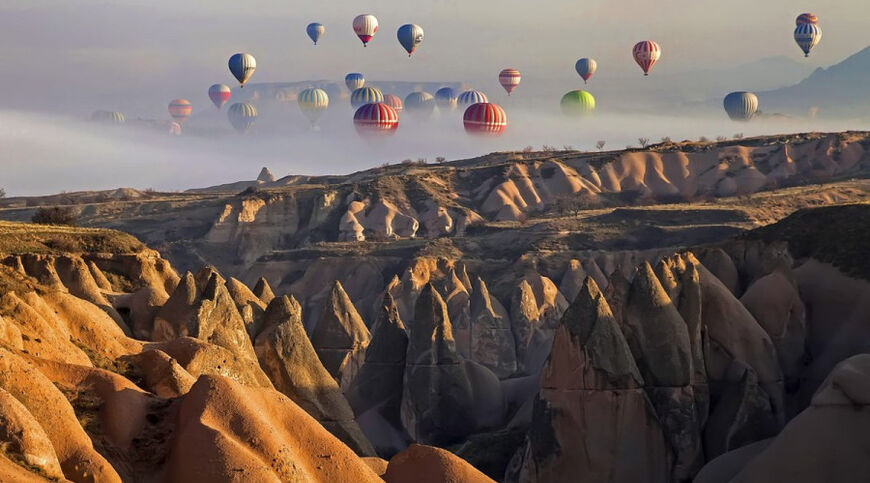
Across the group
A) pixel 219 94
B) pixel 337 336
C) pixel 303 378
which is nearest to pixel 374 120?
pixel 219 94

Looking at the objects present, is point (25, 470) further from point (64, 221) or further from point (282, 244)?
point (282, 244)

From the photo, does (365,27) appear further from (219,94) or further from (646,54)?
(219,94)

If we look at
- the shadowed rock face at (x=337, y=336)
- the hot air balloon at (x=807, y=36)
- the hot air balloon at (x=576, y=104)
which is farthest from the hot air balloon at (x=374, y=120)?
the shadowed rock face at (x=337, y=336)

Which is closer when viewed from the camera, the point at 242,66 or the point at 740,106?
the point at 242,66

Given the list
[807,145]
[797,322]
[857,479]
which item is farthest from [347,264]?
[857,479]

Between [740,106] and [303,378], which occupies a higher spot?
[740,106]

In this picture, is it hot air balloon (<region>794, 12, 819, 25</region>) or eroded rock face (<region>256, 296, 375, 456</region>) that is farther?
hot air balloon (<region>794, 12, 819, 25</region>)

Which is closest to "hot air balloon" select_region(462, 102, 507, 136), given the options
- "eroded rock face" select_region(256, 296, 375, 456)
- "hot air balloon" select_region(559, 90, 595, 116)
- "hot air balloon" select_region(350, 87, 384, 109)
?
"hot air balloon" select_region(559, 90, 595, 116)

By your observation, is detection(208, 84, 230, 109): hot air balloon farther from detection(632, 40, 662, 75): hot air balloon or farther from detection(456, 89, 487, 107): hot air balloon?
detection(632, 40, 662, 75): hot air balloon
